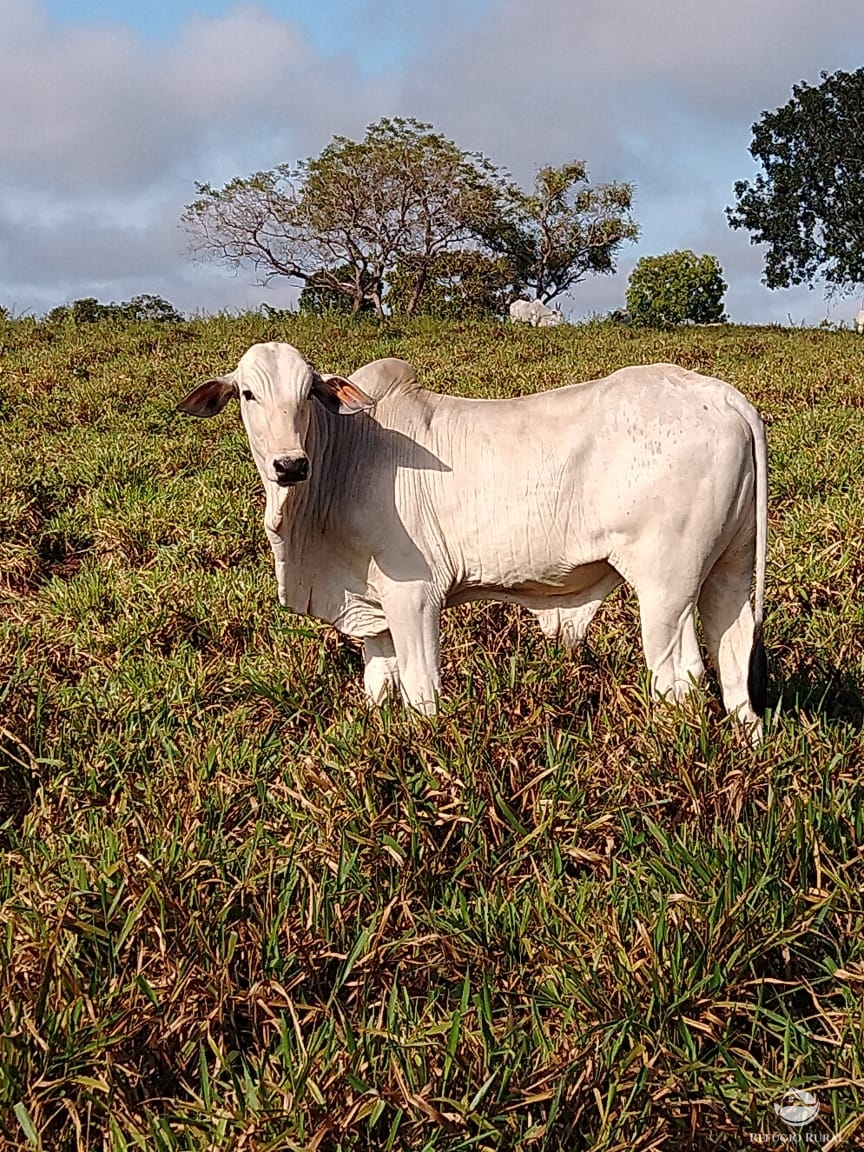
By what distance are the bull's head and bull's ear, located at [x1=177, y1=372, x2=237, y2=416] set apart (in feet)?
0.25

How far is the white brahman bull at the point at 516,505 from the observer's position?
10.8 feet

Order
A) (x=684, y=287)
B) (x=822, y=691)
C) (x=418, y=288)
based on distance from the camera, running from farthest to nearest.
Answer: (x=684, y=287)
(x=418, y=288)
(x=822, y=691)

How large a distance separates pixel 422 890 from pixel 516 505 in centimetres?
127

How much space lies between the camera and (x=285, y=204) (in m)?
23.7

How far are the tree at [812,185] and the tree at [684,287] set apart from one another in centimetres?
874

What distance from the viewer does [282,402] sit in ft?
10.6


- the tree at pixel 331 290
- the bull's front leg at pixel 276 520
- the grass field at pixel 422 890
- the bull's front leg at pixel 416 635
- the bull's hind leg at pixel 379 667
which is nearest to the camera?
the grass field at pixel 422 890

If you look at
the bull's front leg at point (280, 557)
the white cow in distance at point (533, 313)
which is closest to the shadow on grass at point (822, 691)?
the bull's front leg at point (280, 557)

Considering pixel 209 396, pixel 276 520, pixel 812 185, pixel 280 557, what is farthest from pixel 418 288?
pixel 276 520

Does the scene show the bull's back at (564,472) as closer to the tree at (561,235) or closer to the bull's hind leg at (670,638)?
the bull's hind leg at (670,638)

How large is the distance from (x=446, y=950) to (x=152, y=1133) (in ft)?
2.58

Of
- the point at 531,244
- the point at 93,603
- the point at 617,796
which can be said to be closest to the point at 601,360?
the point at 93,603

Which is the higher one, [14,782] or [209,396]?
[209,396]

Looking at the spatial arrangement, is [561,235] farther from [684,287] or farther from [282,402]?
[282,402]
